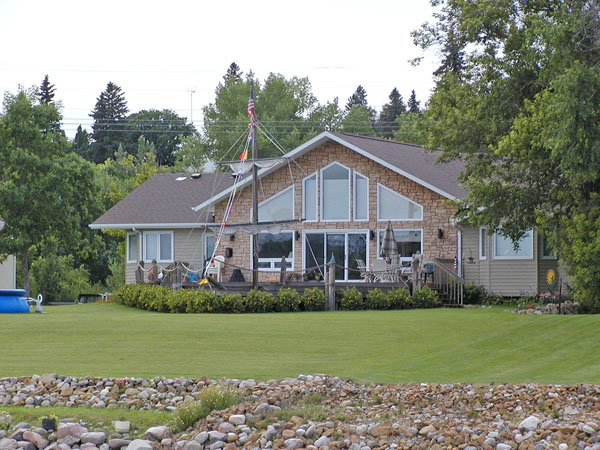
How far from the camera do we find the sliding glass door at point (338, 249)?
29.3 metres

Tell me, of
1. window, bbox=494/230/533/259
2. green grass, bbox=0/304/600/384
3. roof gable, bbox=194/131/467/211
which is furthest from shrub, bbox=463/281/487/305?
green grass, bbox=0/304/600/384

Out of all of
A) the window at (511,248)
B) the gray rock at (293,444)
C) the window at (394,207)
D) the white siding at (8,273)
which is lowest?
the gray rock at (293,444)

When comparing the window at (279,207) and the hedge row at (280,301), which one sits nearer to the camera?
the hedge row at (280,301)

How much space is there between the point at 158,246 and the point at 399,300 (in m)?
11.8

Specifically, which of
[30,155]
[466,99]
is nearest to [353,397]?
[466,99]

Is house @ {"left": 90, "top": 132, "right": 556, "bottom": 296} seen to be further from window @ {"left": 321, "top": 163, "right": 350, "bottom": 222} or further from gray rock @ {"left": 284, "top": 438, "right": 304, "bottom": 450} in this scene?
gray rock @ {"left": 284, "top": 438, "right": 304, "bottom": 450}

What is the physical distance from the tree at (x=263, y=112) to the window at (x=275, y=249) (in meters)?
26.8

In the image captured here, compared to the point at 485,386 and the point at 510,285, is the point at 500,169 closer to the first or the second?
the point at 510,285

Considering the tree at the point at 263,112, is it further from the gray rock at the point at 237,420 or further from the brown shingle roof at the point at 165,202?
the gray rock at the point at 237,420

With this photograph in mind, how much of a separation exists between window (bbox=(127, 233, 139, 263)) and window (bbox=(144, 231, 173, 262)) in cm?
108

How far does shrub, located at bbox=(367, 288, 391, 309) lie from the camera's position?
23.9 metres

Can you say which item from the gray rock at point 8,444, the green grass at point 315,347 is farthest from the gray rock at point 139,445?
the green grass at point 315,347

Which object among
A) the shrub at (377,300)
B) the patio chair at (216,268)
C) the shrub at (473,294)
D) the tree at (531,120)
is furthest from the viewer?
the patio chair at (216,268)

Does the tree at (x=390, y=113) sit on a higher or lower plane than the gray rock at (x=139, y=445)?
higher
